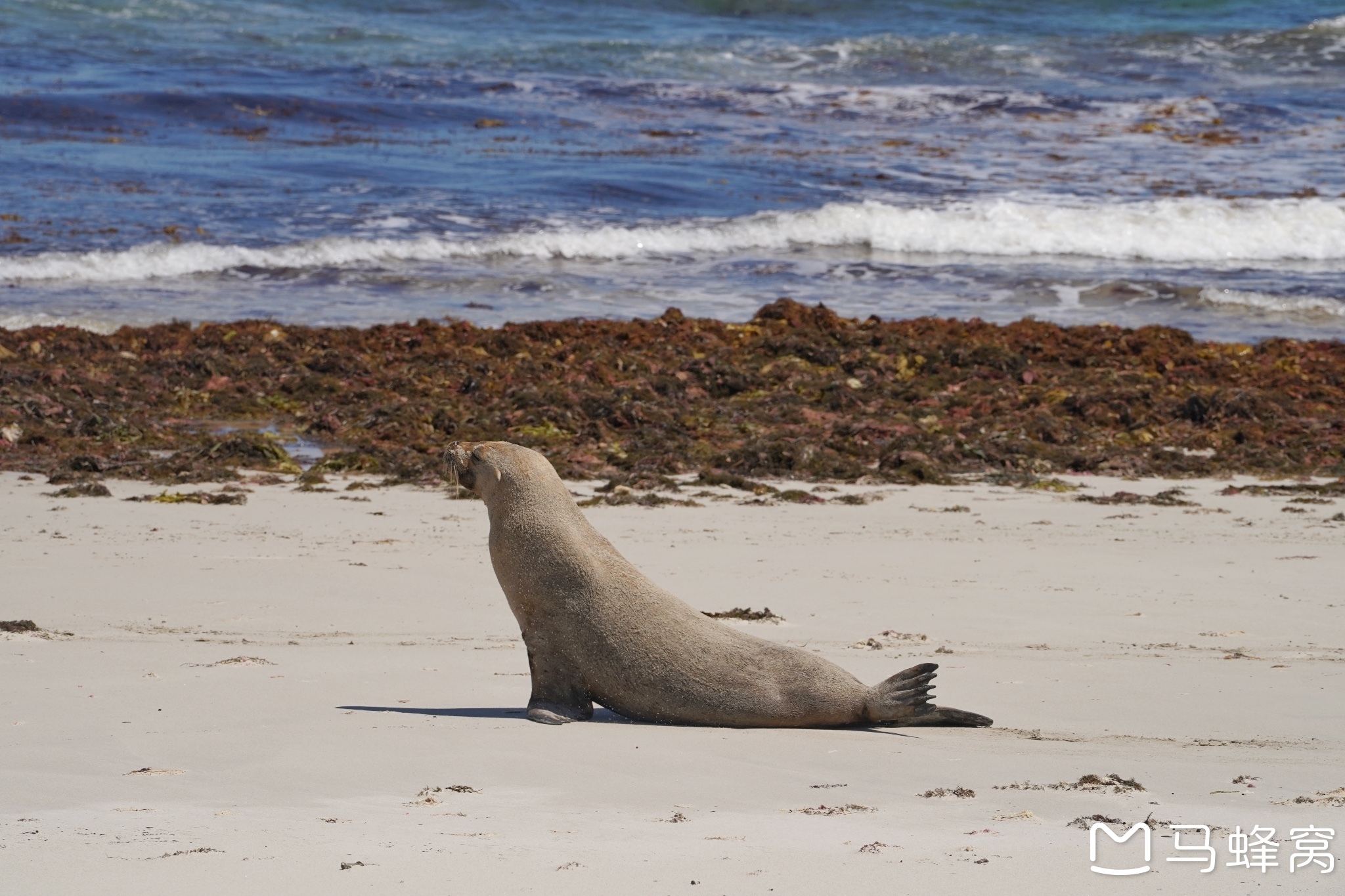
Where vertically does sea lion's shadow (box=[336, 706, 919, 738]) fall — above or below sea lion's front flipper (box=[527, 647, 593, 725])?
below

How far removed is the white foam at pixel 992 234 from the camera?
20.0 meters

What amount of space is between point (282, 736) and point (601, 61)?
95.6ft

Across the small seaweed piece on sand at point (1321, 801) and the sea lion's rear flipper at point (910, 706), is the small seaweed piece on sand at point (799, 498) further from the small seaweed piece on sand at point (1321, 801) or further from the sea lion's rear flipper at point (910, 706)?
the small seaweed piece on sand at point (1321, 801)

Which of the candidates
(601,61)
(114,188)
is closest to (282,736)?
(114,188)

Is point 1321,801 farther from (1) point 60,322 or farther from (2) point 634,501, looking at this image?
(1) point 60,322

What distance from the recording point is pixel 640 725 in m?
4.77

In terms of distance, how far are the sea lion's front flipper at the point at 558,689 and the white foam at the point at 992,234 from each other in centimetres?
1501

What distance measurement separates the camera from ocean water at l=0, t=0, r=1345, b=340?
1784 cm

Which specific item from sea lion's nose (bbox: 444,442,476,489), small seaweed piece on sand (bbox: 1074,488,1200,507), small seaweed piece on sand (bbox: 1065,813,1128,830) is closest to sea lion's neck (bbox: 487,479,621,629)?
sea lion's nose (bbox: 444,442,476,489)

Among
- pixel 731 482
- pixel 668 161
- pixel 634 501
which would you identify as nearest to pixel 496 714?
pixel 634 501

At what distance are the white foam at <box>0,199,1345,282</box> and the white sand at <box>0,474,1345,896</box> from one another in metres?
11.3

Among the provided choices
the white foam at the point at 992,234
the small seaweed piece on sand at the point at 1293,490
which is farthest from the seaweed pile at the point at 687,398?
the white foam at the point at 992,234

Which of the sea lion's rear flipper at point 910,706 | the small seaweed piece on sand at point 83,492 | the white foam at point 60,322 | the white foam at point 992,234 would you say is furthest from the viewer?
the white foam at point 992,234

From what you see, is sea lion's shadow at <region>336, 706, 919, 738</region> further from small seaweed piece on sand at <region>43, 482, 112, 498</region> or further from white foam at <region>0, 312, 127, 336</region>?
white foam at <region>0, 312, 127, 336</region>
